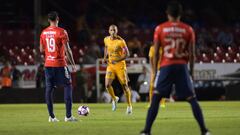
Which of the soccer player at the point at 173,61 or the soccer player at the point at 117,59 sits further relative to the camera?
the soccer player at the point at 117,59

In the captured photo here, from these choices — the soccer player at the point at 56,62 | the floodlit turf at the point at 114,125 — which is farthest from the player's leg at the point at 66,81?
the floodlit turf at the point at 114,125

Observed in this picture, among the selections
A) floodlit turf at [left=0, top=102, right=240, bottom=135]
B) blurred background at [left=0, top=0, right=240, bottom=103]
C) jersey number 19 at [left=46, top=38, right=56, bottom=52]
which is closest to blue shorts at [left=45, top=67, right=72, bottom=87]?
jersey number 19 at [left=46, top=38, right=56, bottom=52]

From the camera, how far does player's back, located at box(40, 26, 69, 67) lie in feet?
56.5

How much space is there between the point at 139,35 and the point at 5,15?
7.15 m

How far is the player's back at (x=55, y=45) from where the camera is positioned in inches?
678

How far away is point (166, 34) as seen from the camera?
12703mm

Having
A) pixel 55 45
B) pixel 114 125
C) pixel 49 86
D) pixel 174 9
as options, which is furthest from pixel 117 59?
pixel 174 9

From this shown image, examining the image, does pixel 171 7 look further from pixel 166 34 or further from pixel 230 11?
pixel 230 11

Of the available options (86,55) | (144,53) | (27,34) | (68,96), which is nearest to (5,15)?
(27,34)

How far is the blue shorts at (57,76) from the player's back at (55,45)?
0.32 feet

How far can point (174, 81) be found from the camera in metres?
12.8

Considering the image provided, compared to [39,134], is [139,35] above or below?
above

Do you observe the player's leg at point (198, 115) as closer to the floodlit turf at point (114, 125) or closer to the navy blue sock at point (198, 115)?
the navy blue sock at point (198, 115)

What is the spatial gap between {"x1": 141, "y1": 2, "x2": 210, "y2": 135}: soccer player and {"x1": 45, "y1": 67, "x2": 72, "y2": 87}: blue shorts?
186 inches
